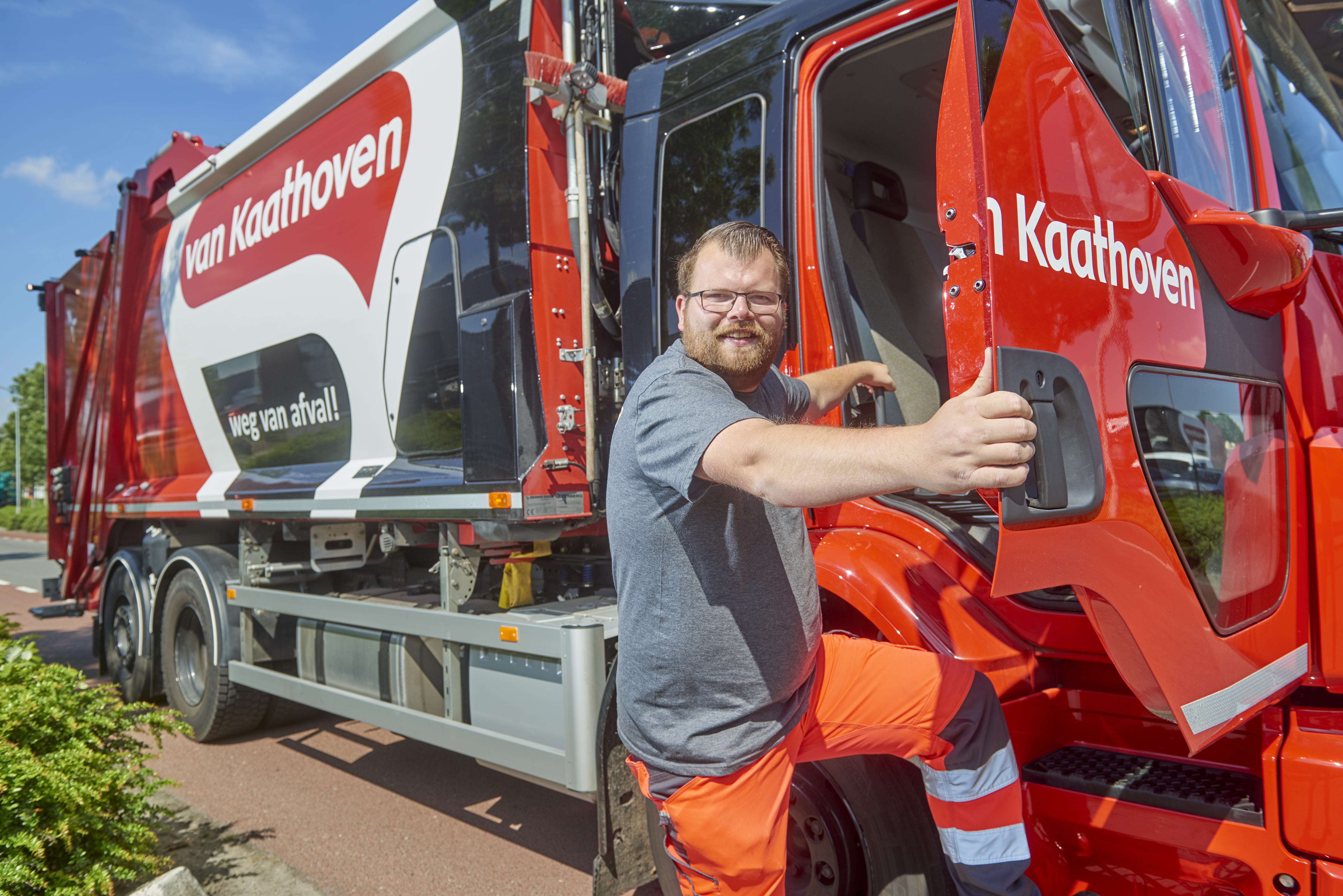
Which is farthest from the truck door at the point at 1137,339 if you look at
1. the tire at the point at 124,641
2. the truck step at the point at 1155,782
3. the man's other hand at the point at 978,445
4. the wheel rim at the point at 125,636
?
the wheel rim at the point at 125,636

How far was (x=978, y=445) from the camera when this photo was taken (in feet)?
3.77

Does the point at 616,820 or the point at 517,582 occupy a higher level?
the point at 517,582

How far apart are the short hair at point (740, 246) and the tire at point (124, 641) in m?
5.19

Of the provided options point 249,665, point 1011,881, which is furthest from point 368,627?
point 1011,881

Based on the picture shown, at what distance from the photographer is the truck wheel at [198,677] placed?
192 inches

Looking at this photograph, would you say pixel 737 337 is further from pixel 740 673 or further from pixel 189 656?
pixel 189 656

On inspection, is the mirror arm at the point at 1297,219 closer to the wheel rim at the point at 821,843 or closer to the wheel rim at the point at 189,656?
the wheel rim at the point at 821,843

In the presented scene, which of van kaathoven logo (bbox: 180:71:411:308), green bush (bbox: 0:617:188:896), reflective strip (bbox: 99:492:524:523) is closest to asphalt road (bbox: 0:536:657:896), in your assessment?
green bush (bbox: 0:617:188:896)

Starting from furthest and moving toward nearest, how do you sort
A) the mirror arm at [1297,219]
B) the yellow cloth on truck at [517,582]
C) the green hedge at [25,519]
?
the green hedge at [25,519], the yellow cloth on truck at [517,582], the mirror arm at [1297,219]

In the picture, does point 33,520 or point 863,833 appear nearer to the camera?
point 863,833

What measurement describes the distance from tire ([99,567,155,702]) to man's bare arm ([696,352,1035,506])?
5.45m

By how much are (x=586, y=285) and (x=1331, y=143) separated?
206 centimetres

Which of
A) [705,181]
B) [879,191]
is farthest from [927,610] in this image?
[879,191]

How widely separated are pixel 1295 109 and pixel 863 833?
6.63ft
